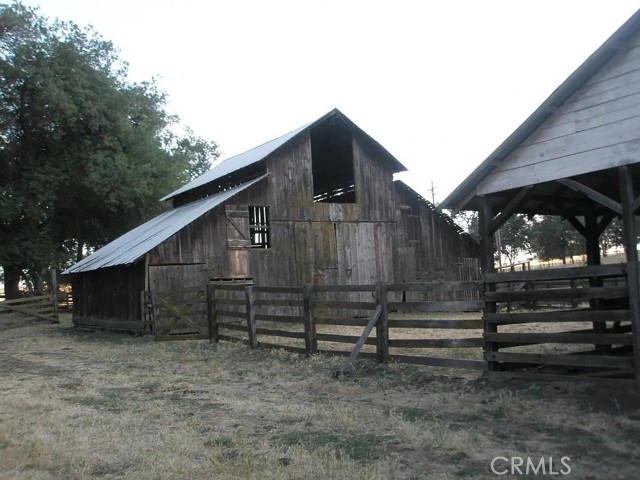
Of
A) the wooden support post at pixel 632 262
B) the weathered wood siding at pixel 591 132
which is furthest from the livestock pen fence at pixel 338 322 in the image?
the wooden support post at pixel 632 262

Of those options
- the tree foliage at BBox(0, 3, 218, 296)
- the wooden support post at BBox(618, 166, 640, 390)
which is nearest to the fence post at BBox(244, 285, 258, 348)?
the wooden support post at BBox(618, 166, 640, 390)

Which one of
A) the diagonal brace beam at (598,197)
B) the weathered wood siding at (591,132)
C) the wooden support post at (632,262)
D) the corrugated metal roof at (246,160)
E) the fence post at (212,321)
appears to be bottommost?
the fence post at (212,321)

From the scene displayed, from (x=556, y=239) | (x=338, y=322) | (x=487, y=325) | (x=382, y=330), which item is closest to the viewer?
(x=487, y=325)

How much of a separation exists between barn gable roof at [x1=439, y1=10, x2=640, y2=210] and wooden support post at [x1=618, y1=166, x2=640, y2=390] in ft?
4.61

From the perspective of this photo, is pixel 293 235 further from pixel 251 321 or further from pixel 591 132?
pixel 591 132

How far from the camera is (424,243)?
24.5 meters

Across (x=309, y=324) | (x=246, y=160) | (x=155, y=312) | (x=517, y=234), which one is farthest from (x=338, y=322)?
(x=517, y=234)

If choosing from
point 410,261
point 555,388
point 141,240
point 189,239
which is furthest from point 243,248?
→ point 555,388

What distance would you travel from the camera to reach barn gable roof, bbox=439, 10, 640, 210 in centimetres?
736

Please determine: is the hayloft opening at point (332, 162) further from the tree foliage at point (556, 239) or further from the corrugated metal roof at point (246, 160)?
the tree foliage at point (556, 239)

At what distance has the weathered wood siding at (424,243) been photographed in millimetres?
23953

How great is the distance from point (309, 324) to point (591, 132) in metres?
6.32

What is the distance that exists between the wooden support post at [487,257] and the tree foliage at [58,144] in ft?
90.8

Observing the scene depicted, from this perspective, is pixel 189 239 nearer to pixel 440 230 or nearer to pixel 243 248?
pixel 243 248
